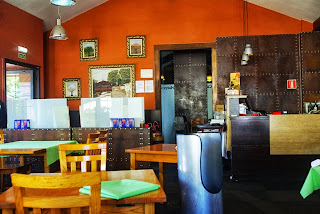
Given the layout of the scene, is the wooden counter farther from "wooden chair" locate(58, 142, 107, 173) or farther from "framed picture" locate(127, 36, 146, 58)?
"framed picture" locate(127, 36, 146, 58)

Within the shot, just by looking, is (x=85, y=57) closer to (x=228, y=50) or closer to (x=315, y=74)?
(x=228, y=50)

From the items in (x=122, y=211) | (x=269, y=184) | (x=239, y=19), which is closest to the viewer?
(x=122, y=211)

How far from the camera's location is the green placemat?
1835 mm

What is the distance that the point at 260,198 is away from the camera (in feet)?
16.1

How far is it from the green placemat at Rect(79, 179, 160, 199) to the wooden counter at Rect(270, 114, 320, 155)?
4493 millimetres

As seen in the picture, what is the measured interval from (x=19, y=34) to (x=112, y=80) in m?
2.66

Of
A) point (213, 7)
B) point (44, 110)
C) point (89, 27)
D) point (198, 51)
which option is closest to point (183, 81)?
point (198, 51)

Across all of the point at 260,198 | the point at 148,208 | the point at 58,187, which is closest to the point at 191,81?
the point at 260,198

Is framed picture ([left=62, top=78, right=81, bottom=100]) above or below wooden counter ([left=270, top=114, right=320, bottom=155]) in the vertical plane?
above

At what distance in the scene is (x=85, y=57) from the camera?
977cm

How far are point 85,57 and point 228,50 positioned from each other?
4.04 metres

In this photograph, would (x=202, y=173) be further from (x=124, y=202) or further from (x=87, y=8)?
(x=87, y=8)

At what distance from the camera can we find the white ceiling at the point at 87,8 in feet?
26.5

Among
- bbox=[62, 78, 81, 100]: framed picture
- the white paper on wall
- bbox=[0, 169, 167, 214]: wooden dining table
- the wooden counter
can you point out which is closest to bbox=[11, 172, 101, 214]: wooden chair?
bbox=[0, 169, 167, 214]: wooden dining table
